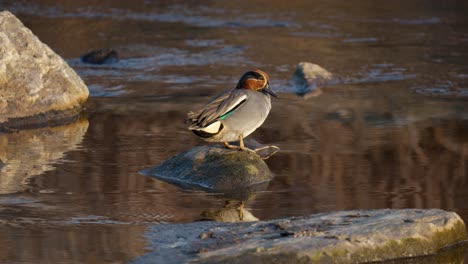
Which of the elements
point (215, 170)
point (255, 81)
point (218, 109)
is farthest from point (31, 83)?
point (215, 170)

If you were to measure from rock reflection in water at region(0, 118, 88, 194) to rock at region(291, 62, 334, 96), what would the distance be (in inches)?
109

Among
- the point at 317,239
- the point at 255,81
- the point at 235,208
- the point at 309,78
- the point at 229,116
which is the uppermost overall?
the point at 255,81

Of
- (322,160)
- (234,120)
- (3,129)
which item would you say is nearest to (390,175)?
(322,160)

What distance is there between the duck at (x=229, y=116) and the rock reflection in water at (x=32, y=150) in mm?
1247

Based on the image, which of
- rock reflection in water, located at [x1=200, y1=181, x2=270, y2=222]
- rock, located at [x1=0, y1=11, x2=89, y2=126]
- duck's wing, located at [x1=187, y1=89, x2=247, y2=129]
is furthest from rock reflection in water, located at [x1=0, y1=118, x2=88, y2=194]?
rock reflection in water, located at [x1=200, y1=181, x2=270, y2=222]

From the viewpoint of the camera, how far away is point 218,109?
24.8 feet

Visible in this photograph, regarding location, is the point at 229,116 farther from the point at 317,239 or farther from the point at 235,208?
the point at 317,239

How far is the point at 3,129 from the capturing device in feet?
31.5

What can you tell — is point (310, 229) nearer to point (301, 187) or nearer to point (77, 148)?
point (301, 187)

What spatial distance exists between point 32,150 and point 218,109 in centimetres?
191

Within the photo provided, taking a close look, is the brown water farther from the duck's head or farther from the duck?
the duck's head

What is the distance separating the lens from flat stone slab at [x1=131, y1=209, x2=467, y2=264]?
5367 millimetres

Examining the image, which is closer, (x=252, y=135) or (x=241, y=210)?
(x=241, y=210)

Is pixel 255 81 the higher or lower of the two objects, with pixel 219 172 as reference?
higher
